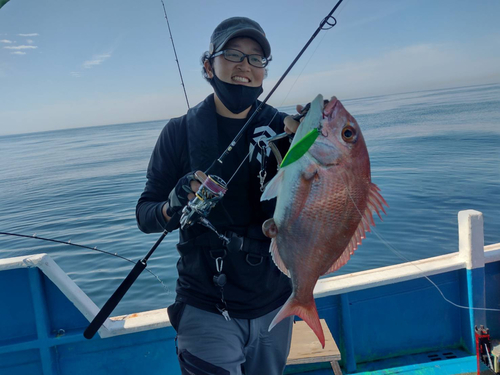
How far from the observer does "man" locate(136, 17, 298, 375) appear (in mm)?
1938

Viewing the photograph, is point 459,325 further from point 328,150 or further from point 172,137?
point 172,137

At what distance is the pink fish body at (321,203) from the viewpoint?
63.8 inches

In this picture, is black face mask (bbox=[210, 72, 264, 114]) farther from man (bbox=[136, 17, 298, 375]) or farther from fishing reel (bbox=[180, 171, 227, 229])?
fishing reel (bbox=[180, 171, 227, 229])

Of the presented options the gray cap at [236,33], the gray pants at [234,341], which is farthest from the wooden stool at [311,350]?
the gray cap at [236,33]

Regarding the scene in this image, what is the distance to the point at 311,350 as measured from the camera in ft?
9.93

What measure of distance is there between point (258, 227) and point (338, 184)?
2.10 feet

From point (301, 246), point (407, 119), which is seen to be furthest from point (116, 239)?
point (407, 119)

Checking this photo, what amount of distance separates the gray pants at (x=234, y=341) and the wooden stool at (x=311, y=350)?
35.6 inches

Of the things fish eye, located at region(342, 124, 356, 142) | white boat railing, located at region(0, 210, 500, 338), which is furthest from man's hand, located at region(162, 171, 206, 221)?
white boat railing, located at region(0, 210, 500, 338)

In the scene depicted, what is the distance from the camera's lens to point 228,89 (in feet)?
7.17

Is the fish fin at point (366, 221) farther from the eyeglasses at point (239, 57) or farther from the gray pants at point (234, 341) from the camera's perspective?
the eyeglasses at point (239, 57)

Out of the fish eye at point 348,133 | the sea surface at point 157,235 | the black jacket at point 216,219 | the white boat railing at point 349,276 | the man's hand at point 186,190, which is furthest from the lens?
the sea surface at point 157,235

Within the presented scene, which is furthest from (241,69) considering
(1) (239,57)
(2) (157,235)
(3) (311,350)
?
(2) (157,235)

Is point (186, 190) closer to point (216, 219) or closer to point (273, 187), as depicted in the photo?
point (216, 219)
